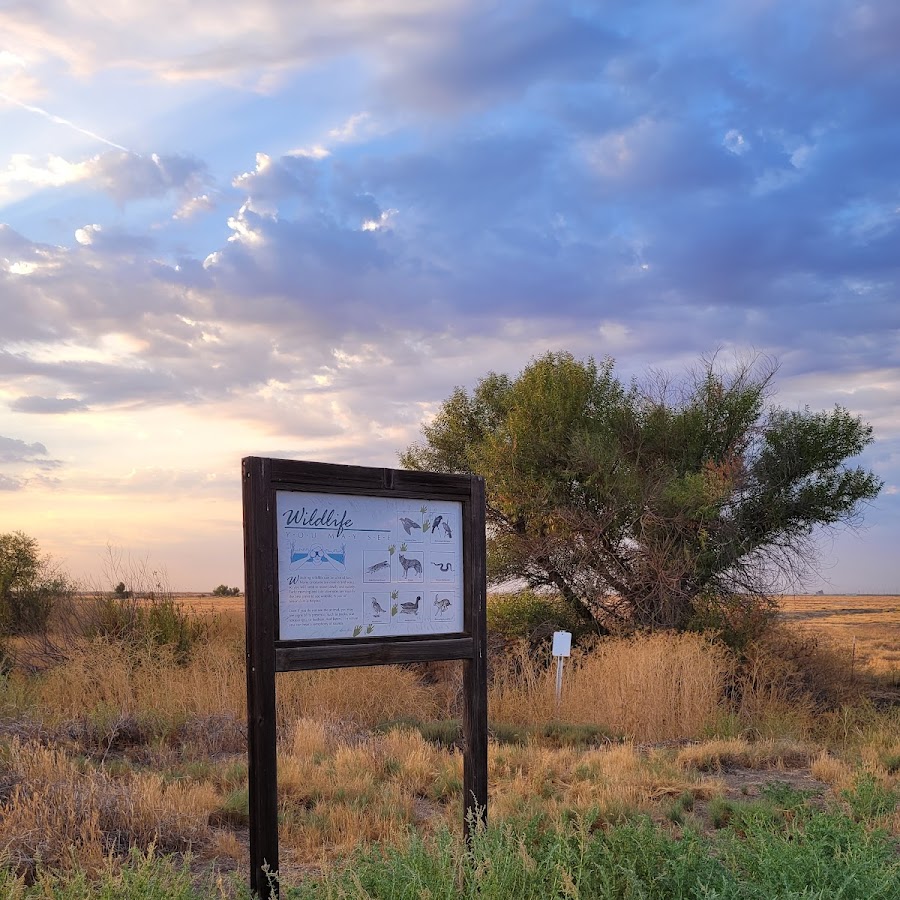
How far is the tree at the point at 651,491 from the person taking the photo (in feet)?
65.4

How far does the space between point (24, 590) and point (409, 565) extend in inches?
797

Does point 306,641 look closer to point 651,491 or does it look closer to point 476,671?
point 476,671

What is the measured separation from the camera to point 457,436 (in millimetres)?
25391

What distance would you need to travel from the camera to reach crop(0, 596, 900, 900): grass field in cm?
480

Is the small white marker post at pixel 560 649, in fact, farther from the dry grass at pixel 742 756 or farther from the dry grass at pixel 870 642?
the dry grass at pixel 870 642

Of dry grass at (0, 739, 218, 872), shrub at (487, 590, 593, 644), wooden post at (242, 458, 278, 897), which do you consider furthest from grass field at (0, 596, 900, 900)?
shrub at (487, 590, 593, 644)

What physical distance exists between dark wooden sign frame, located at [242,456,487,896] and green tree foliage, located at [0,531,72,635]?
16622 mm

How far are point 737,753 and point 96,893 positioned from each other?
700 cm

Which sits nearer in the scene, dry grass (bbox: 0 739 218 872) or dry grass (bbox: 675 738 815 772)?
dry grass (bbox: 0 739 218 872)

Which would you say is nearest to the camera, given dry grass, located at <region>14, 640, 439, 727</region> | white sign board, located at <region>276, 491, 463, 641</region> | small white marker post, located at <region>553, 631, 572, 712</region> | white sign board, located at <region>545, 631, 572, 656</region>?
white sign board, located at <region>276, 491, 463, 641</region>

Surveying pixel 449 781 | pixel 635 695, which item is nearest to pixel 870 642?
pixel 635 695

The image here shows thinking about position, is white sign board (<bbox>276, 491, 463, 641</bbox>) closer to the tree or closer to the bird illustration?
the bird illustration

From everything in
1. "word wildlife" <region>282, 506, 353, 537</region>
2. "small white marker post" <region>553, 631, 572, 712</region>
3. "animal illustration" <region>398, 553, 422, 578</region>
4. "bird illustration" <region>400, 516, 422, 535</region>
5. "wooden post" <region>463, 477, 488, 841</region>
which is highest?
"word wildlife" <region>282, 506, 353, 537</region>

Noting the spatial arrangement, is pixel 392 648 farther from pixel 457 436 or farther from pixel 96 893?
pixel 457 436
